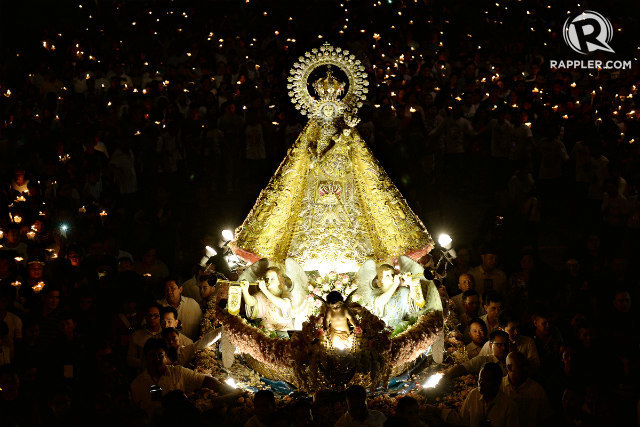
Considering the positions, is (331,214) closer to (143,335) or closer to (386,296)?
(386,296)

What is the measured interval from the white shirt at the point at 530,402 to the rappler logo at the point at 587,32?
37.9 feet

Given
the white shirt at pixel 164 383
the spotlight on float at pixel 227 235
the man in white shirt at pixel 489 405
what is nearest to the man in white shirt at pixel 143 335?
the white shirt at pixel 164 383

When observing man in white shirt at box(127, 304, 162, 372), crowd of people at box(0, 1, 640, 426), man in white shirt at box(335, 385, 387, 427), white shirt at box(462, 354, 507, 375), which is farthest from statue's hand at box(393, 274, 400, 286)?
man in white shirt at box(127, 304, 162, 372)

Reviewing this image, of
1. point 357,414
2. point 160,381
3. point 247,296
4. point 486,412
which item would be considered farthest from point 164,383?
point 486,412

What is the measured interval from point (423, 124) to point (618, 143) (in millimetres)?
3157

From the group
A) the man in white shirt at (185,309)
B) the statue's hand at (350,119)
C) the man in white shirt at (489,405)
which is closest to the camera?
the man in white shirt at (489,405)

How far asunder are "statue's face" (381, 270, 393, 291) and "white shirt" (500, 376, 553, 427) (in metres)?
2.25

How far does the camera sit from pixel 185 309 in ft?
39.7

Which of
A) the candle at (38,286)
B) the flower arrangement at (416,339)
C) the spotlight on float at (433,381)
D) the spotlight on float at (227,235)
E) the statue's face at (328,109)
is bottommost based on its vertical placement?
the spotlight on float at (433,381)

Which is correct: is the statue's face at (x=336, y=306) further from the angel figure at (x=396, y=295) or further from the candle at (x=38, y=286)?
the candle at (x=38, y=286)

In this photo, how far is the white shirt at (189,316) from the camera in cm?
1205

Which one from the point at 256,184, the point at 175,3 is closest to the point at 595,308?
the point at 256,184

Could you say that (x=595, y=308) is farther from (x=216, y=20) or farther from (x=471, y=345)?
(x=216, y=20)

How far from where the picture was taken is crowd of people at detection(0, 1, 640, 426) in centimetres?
970
